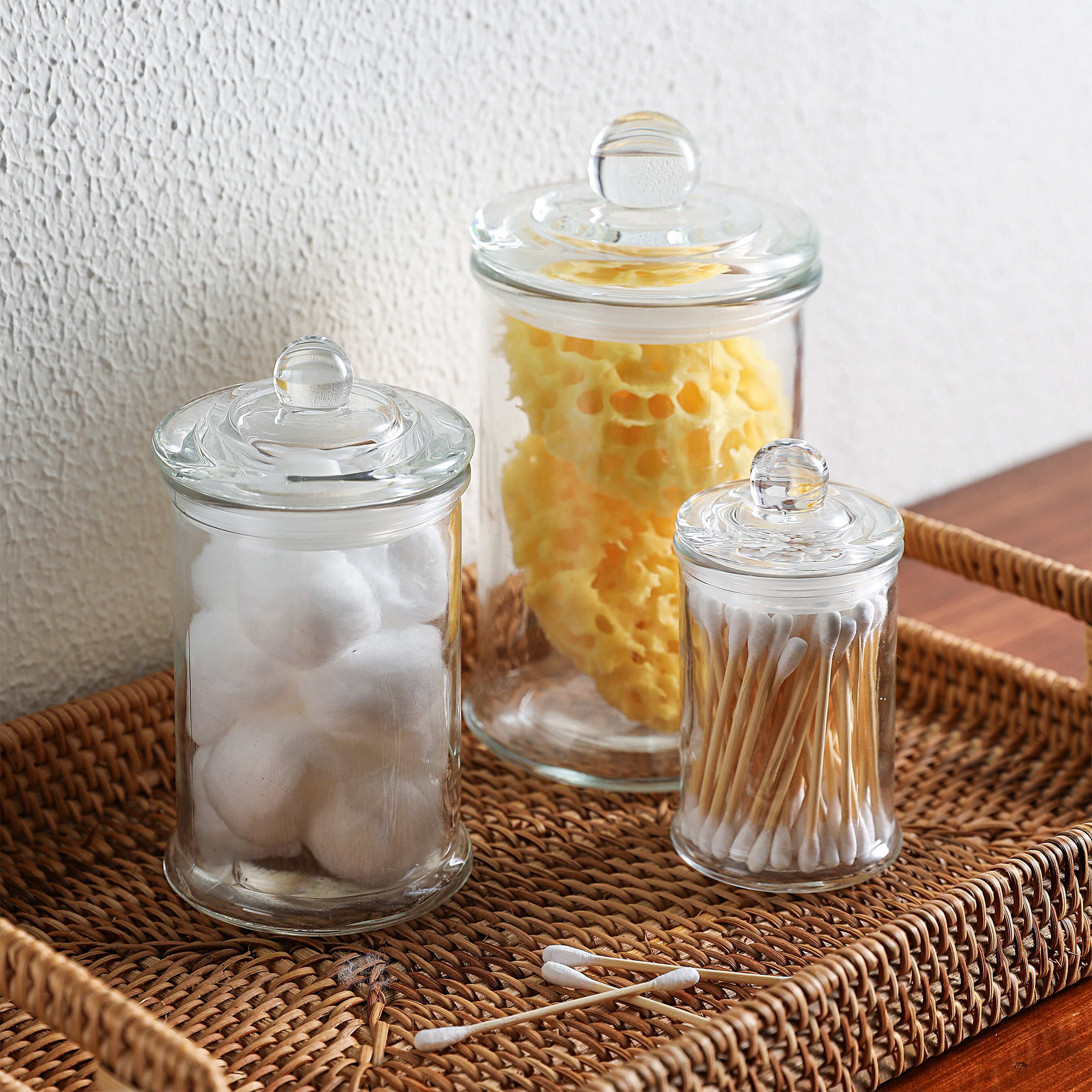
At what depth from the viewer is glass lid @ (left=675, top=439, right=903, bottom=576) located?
56cm

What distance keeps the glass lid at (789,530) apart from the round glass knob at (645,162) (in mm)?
153

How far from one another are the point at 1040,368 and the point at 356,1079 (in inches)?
33.6

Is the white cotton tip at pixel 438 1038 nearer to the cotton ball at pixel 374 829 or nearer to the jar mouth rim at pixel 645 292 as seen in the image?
the cotton ball at pixel 374 829

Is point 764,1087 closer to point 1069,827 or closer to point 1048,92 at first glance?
point 1069,827

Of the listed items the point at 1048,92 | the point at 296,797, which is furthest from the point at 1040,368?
the point at 296,797

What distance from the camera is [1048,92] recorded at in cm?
105

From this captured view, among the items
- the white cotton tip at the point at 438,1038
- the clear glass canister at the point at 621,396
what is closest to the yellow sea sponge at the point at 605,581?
the clear glass canister at the point at 621,396

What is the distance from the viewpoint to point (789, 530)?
1.89 ft

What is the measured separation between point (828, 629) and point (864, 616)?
2cm

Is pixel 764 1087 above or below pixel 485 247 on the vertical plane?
below

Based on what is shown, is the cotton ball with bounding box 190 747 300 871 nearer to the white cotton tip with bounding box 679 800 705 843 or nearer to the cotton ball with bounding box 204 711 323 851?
the cotton ball with bounding box 204 711 323 851

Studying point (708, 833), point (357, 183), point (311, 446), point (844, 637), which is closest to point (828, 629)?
point (844, 637)

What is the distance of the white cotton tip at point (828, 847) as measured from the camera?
23.7 inches

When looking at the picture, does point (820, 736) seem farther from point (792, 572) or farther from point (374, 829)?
point (374, 829)
